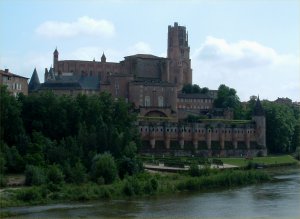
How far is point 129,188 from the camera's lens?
115 feet

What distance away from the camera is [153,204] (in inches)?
1247

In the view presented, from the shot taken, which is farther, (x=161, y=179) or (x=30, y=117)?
(x=30, y=117)

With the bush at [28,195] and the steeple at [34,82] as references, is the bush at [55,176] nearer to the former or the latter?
the bush at [28,195]

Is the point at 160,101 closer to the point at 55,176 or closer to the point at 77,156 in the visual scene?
the point at 77,156

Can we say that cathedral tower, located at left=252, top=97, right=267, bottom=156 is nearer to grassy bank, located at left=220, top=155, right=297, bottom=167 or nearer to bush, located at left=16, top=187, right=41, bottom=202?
grassy bank, located at left=220, top=155, right=297, bottom=167

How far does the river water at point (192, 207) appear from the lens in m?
28.4

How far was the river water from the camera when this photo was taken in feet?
93.0

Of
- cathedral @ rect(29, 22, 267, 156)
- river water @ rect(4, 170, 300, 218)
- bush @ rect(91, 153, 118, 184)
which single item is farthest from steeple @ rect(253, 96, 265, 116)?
bush @ rect(91, 153, 118, 184)

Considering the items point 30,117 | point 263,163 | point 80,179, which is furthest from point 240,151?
point 80,179

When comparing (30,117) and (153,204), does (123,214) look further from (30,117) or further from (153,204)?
(30,117)

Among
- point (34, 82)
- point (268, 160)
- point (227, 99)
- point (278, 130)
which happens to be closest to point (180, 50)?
point (227, 99)

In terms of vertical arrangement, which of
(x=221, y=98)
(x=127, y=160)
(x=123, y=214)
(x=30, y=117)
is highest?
(x=221, y=98)

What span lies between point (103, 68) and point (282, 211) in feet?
222

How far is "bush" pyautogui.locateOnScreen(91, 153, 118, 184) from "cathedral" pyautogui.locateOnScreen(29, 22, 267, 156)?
21484mm
